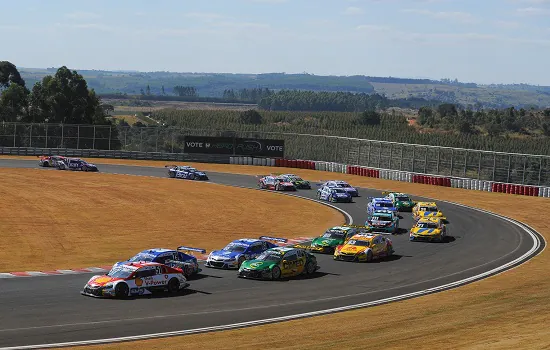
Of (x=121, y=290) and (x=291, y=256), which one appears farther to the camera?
(x=291, y=256)

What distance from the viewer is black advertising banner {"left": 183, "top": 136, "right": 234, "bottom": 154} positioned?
105 metres

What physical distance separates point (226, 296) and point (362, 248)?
12591 millimetres

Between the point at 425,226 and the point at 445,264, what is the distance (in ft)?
28.9

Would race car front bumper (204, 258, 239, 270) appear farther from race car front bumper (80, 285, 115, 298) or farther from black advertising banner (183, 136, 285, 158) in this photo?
black advertising banner (183, 136, 285, 158)

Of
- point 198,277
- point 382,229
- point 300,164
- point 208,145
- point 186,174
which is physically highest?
point 208,145

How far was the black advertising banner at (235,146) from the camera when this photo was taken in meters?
104

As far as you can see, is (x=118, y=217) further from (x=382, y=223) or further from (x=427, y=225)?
(x=427, y=225)

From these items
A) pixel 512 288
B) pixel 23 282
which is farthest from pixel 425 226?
pixel 23 282

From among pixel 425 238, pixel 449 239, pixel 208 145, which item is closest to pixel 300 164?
pixel 208 145

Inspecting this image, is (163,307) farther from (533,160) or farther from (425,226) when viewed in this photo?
(533,160)

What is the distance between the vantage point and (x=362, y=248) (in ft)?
145

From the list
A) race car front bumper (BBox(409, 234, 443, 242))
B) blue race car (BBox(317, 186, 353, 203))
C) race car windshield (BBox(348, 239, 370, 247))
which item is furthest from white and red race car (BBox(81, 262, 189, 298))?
blue race car (BBox(317, 186, 353, 203))

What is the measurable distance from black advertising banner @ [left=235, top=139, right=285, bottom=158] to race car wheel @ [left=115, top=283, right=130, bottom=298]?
237ft

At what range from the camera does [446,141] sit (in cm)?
14475
